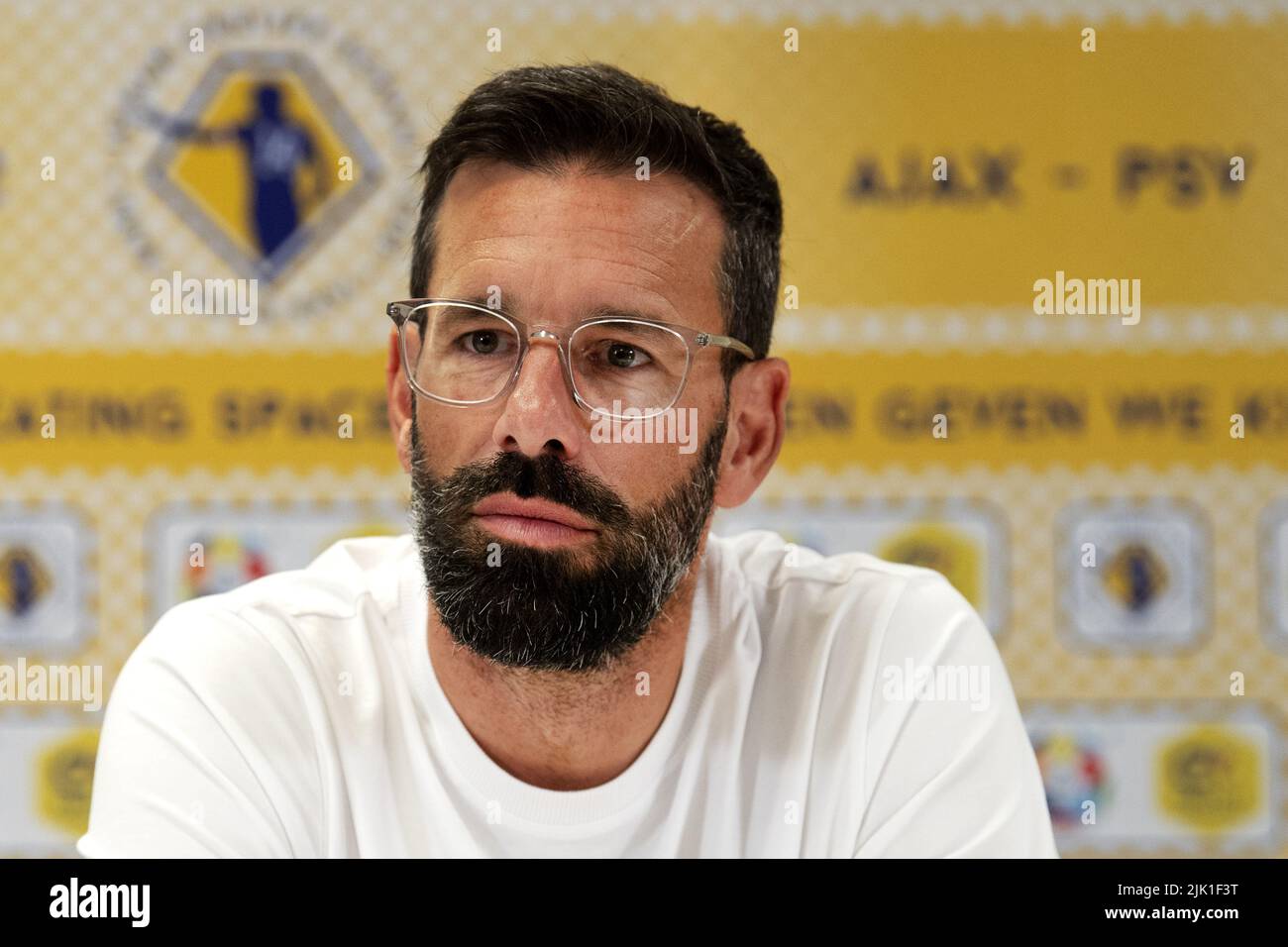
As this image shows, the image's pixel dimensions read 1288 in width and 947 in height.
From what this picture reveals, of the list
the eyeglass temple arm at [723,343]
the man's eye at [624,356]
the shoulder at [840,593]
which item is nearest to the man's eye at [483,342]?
the man's eye at [624,356]

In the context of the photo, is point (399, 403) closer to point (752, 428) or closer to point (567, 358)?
point (567, 358)

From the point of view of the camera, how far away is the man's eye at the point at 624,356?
3.98 feet

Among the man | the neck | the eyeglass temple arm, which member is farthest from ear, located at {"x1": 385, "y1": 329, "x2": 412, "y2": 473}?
the eyeglass temple arm

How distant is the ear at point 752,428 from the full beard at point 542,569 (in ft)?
0.44

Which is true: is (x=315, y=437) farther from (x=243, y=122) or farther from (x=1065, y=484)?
(x=1065, y=484)

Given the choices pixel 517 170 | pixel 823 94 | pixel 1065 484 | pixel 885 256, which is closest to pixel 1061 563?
pixel 1065 484

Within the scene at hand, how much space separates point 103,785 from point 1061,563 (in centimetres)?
134

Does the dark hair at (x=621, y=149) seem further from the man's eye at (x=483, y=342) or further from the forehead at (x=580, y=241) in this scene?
the man's eye at (x=483, y=342)

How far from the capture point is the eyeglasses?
1.18 m

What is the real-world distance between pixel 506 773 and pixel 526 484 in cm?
33

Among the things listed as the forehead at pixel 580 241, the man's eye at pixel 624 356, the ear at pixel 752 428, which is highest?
the forehead at pixel 580 241

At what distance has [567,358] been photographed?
1.17 m
